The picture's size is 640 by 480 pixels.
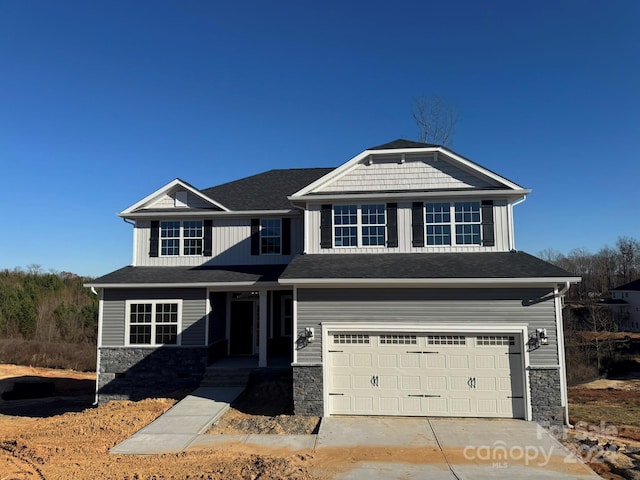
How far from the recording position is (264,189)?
703 inches

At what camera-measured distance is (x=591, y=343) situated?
3312 centimetres

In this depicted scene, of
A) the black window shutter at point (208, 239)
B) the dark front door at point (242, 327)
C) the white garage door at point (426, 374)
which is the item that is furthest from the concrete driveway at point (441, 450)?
the black window shutter at point (208, 239)

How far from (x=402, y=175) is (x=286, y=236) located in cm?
516

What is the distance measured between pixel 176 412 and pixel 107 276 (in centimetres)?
636

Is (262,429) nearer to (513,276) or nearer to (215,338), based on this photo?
(215,338)

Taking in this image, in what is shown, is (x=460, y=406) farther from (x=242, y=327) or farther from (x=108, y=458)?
(x=242, y=327)

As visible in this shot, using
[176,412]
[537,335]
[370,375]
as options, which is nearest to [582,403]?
[537,335]

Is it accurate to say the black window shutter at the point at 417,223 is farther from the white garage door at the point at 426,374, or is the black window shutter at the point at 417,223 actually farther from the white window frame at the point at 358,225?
the white garage door at the point at 426,374

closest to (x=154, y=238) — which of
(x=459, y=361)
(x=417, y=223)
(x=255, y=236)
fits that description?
(x=255, y=236)

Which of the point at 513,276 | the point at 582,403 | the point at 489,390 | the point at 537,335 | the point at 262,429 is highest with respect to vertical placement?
the point at 513,276

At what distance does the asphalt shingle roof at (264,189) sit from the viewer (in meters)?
16.4

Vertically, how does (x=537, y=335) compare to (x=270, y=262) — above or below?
below

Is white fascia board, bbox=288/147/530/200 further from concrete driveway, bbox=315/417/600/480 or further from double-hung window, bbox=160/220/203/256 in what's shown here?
concrete driveway, bbox=315/417/600/480

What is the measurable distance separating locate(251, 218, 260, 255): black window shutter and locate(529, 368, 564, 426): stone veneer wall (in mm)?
10065
